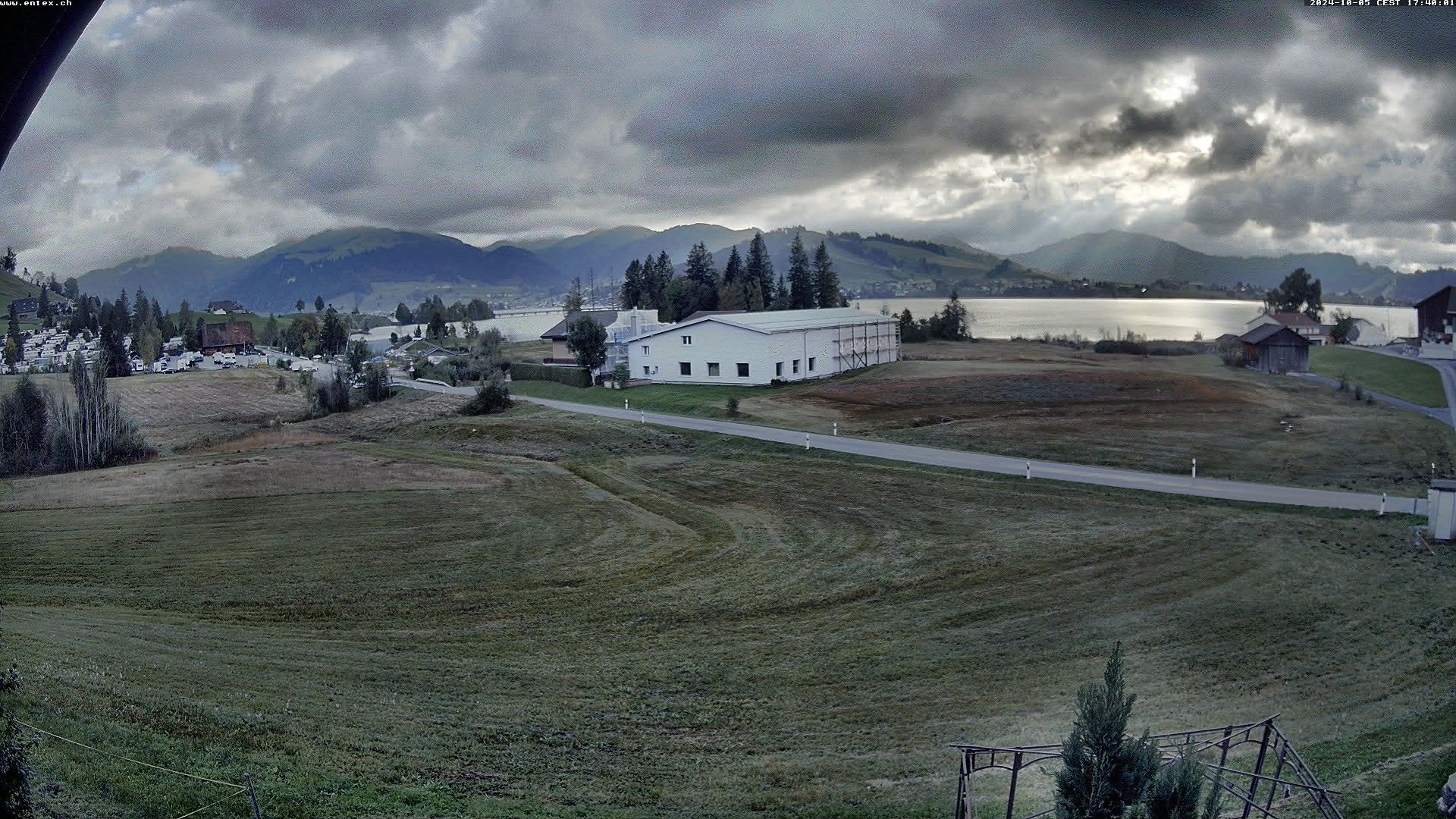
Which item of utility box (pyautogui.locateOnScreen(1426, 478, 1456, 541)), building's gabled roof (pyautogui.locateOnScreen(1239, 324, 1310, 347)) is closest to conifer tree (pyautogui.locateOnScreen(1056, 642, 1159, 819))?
utility box (pyautogui.locateOnScreen(1426, 478, 1456, 541))

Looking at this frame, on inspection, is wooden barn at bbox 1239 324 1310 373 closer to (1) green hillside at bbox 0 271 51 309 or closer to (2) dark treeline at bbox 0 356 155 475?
(2) dark treeline at bbox 0 356 155 475

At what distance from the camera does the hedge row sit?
58.6 m

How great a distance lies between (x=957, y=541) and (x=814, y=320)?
38359 mm

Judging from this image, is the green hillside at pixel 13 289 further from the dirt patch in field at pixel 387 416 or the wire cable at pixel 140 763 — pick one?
the wire cable at pixel 140 763

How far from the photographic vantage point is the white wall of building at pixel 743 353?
2035 inches

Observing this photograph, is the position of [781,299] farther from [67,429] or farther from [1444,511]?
[1444,511]

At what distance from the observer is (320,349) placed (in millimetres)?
97500

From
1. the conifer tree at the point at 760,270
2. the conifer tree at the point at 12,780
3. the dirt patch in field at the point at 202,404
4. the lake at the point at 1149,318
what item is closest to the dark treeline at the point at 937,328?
the lake at the point at 1149,318

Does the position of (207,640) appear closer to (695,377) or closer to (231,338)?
(695,377)

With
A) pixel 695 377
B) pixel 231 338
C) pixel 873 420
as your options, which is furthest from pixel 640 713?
pixel 231 338

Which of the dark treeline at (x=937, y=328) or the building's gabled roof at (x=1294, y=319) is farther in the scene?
the dark treeline at (x=937, y=328)

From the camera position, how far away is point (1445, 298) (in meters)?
64.3

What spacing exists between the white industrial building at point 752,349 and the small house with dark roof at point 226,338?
4724 centimetres

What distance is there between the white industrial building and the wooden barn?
81.2 feet
